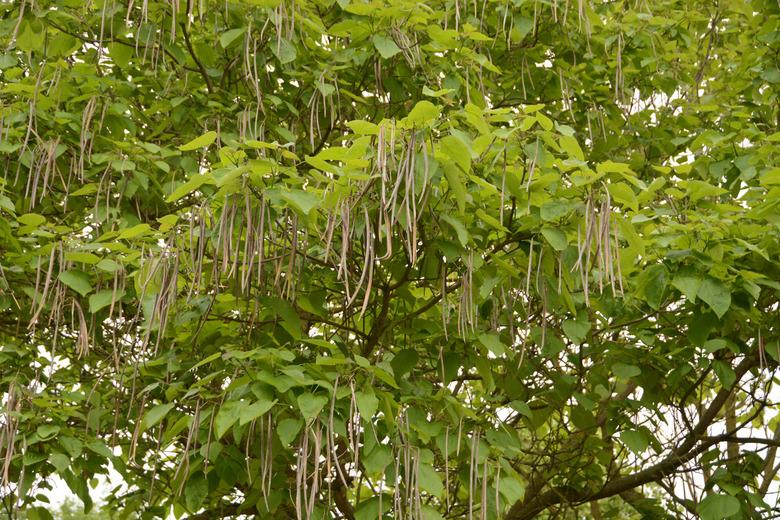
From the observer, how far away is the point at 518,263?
2525 mm

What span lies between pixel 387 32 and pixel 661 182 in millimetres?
1002

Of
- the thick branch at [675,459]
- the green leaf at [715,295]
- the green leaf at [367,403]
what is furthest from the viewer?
the thick branch at [675,459]

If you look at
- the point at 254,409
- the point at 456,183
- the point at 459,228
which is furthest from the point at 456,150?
the point at 254,409

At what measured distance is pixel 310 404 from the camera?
84.1 inches

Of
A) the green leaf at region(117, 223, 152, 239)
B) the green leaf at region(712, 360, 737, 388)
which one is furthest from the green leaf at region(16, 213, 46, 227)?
the green leaf at region(712, 360, 737, 388)

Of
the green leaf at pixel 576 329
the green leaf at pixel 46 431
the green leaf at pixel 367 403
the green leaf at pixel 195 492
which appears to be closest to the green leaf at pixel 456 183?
the green leaf at pixel 367 403

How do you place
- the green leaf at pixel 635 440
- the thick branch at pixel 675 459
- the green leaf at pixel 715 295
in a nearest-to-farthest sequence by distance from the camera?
the green leaf at pixel 715 295 → the green leaf at pixel 635 440 → the thick branch at pixel 675 459

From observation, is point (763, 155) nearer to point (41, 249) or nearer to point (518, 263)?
point (518, 263)

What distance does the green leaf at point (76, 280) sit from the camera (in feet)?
8.32

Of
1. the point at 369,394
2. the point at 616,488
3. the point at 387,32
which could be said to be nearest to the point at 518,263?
the point at 369,394

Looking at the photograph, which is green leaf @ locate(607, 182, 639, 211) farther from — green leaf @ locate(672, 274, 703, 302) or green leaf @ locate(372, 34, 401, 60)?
green leaf @ locate(372, 34, 401, 60)

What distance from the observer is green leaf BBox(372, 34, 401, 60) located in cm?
281

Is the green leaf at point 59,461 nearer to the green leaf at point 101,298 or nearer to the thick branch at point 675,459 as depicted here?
the green leaf at point 101,298

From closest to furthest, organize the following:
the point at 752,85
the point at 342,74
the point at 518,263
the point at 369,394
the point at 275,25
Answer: the point at 369,394, the point at 518,263, the point at 275,25, the point at 342,74, the point at 752,85
